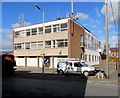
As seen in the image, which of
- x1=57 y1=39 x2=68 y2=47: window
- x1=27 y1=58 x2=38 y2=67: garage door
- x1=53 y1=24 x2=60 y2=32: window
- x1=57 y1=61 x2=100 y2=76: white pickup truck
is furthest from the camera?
x1=27 y1=58 x2=38 y2=67: garage door

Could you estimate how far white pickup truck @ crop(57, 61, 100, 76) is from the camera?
17.5 metres

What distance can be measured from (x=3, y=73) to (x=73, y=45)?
15.3m

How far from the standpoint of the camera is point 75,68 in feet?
58.9

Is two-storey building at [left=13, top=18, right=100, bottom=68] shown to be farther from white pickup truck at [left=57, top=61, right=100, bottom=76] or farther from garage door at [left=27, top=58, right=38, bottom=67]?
white pickup truck at [left=57, top=61, right=100, bottom=76]

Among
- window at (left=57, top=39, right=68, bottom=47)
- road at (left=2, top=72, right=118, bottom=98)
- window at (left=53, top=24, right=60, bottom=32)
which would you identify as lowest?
road at (left=2, top=72, right=118, bottom=98)

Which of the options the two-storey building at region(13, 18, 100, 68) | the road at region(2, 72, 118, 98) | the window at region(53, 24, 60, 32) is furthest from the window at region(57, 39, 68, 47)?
the road at region(2, 72, 118, 98)

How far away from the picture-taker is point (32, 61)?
112ft

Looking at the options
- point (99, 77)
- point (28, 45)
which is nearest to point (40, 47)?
point (28, 45)

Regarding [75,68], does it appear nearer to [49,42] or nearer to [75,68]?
[75,68]

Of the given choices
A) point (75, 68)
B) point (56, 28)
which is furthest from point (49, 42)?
point (75, 68)

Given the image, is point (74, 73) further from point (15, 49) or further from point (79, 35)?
point (15, 49)

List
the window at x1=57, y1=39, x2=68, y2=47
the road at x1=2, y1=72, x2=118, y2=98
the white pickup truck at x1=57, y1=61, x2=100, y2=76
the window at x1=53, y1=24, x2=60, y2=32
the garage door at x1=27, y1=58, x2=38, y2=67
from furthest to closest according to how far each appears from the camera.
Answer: the garage door at x1=27, y1=58, x2=38, y2=67, the window at x1=53, y1=24, x2=60, y2=32, the window at x1=57, y1=39, x2=68, y2=47, the white pickup truck at x1=57, y1=61, x2=100, y2=76, the road at x1=2, y1=72, x2=118, y2=98

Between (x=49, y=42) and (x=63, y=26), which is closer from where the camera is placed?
(x=63, y=26)

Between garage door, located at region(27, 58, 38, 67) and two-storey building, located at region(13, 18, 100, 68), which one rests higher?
two-storey building, located at region(13, 18, 100, 68)
